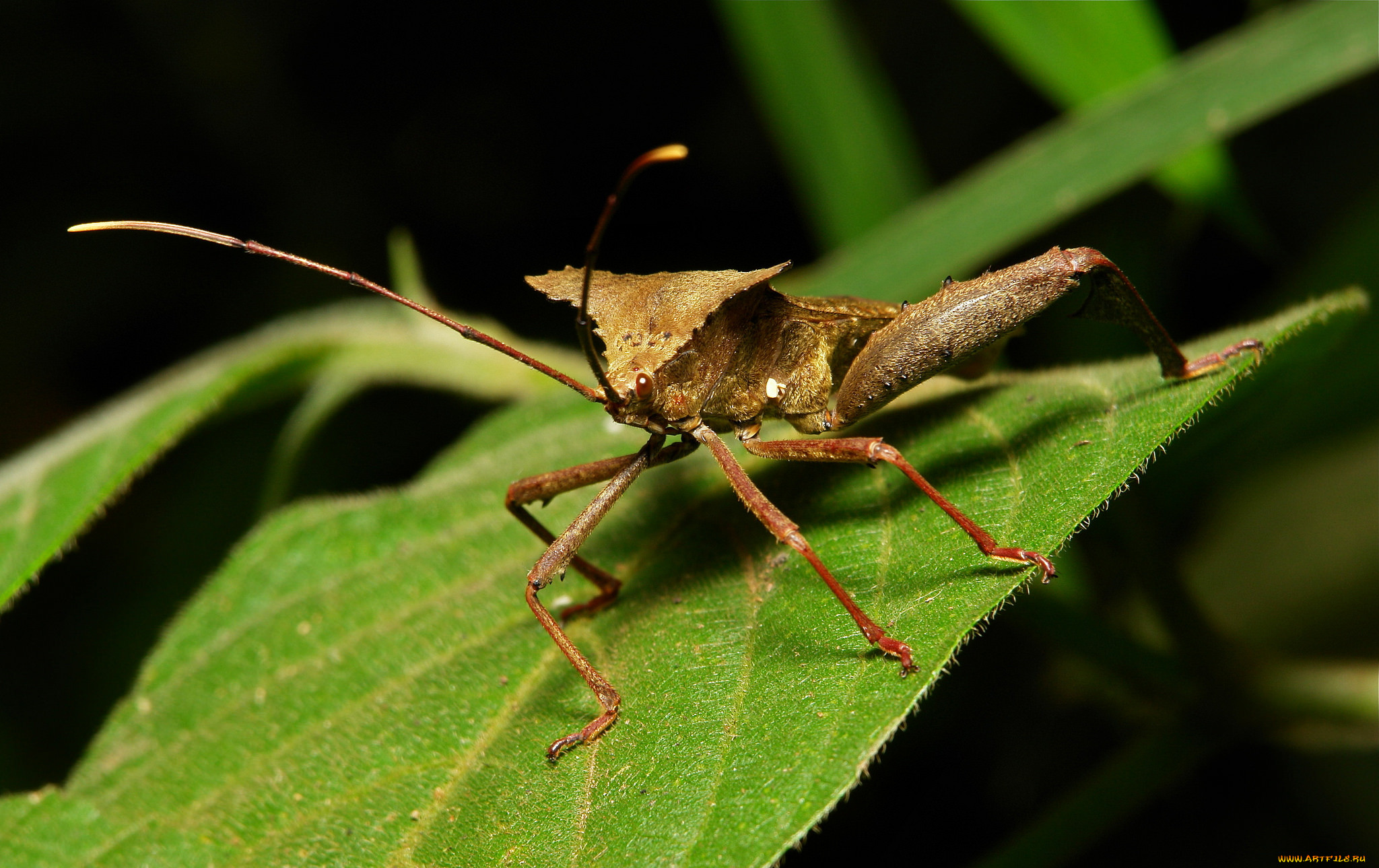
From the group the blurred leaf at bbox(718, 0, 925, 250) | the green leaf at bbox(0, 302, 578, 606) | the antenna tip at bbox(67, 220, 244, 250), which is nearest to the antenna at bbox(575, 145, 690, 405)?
the antenna tip at bbox(67, 220, 244, 250)

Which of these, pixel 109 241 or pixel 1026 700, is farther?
pixel 109 241

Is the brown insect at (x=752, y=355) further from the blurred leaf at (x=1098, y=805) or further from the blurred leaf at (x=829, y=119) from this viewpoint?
the blurred leaf at (x=829, y=119)

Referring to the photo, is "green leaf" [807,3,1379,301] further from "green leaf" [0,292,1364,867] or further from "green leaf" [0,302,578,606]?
"green leaf" [0,302,578,606]

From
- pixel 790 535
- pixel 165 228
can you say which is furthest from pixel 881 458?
pixel 165 228

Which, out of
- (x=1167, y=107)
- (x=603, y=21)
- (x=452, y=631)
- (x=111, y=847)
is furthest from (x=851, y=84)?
(x=111, y=847)

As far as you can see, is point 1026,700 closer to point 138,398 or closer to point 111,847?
point 111,847

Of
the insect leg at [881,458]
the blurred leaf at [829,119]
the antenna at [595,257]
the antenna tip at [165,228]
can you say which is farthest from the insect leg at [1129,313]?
the antenna tip at [165,228]
